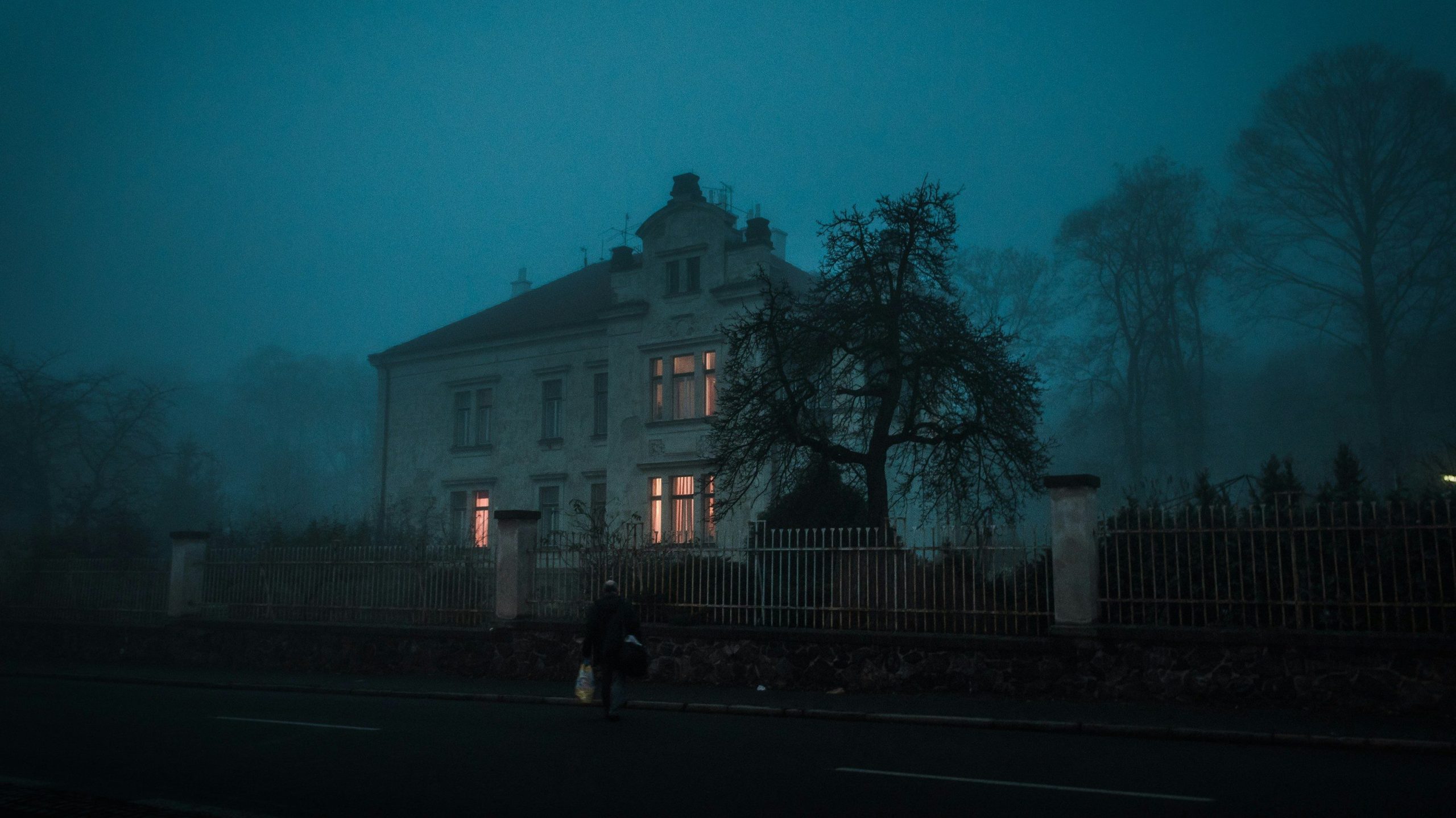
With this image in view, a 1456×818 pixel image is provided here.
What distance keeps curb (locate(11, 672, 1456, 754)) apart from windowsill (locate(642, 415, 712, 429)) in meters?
17.5

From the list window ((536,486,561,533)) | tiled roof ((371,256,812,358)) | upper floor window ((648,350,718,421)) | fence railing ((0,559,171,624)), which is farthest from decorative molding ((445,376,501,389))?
fence railing ((0,559,171,624))

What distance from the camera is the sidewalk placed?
1088 centimetres

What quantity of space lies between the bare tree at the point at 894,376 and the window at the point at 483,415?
20982 mm

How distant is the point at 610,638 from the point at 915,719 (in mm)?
3660

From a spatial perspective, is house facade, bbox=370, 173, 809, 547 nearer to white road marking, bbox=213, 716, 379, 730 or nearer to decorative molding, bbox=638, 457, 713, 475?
decorative molding, bbox=638, 457, 713, 475

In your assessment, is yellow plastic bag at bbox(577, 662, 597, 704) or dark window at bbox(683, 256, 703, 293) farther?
dark window at bbox(683, 256, 703, 293)

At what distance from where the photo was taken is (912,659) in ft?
49.2

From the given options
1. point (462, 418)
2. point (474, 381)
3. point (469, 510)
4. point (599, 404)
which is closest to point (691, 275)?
point (599, 404)

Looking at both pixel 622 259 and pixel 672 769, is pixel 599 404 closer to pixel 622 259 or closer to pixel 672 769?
pixel 622 259

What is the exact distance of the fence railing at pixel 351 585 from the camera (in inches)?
755

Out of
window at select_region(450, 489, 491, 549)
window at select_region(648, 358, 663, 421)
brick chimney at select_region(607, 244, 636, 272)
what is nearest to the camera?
window at select_region(648, 358, 663, 421)

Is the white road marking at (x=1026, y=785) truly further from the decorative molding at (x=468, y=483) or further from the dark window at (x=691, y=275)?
the decorative molding at (x=468, y=483)

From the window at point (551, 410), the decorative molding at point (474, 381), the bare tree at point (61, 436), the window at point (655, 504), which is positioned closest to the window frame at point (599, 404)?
the window at point (551, 410)

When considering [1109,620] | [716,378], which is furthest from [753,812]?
[716,378]
